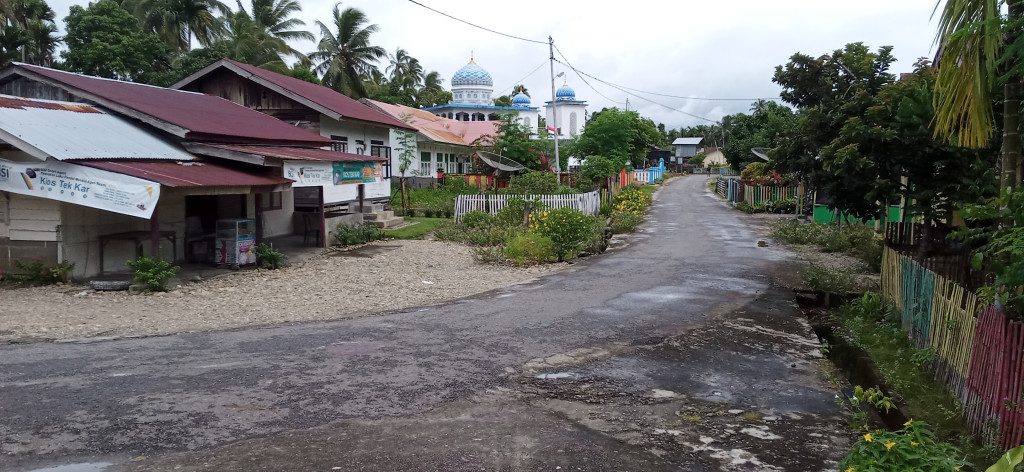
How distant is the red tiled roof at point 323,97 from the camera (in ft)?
76.6

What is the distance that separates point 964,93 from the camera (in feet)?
21.5

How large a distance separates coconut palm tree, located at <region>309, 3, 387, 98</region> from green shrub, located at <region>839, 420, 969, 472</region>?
40786 millimetres

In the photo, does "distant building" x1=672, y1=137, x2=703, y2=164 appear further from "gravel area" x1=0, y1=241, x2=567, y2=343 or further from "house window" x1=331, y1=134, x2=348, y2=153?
"gravel area" x1=0, y1=241, x2=567, y2=343

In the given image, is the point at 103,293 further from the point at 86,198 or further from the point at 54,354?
the point at 54,354

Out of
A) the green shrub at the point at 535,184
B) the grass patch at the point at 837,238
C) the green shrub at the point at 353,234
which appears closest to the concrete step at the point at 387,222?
the green shrub at the point at 353,234

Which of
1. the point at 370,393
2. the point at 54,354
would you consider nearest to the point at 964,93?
the point at 370,393

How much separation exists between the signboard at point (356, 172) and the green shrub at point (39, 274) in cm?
738

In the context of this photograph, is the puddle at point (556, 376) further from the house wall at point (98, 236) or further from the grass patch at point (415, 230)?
the grass patch at point (415, 230)

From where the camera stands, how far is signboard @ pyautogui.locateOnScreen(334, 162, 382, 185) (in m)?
19.2

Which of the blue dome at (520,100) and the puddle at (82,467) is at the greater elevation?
the blue dome at (520,100)

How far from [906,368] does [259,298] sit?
9.91 m

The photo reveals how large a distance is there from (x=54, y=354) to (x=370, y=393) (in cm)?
412

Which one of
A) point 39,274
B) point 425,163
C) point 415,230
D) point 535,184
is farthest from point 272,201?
point 425,163

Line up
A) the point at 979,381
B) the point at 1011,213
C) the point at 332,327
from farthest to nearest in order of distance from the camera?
the point at 332,327
the point at 979,381
the point at 1011,213
